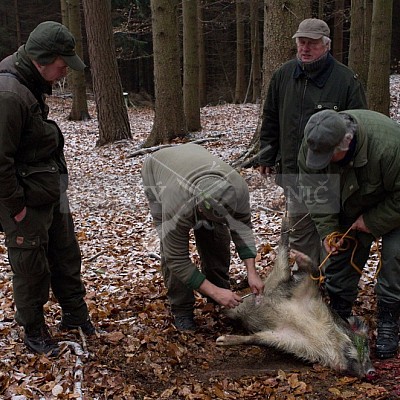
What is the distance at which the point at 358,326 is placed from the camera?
4246 mm

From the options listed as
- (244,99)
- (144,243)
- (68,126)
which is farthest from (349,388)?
(244,99)

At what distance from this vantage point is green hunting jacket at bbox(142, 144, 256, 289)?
3.65 meters

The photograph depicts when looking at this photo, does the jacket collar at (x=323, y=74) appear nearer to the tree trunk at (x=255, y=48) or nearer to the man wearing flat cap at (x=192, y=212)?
the man wearing flat cap at (x=192, y=212)

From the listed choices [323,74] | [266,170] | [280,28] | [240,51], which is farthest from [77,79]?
[323,74]

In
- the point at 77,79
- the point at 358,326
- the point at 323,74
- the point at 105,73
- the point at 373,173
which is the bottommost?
the point at 358,326

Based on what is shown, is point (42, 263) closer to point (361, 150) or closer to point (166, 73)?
point (361, 150)

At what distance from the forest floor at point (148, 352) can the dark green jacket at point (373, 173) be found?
1123 millimetres

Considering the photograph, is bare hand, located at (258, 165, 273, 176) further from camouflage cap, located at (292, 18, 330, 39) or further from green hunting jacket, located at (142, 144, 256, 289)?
camouflage cap, located at (292, 18, 330, 39)

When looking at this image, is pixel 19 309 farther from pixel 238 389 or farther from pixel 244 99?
pixel 244 99

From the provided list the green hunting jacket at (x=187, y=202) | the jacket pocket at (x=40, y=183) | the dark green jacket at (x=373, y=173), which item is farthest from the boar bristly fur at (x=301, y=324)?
the jacket pocket at (x=40, y=183)

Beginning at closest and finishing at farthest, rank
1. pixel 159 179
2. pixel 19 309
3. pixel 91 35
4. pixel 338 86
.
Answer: pixel 19 309 < pixel 159 179 < pixel 338 86 < pixel 91 35

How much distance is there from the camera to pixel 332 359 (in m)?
3.96

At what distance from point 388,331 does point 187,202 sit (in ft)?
6.17

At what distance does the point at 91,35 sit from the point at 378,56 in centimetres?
665
